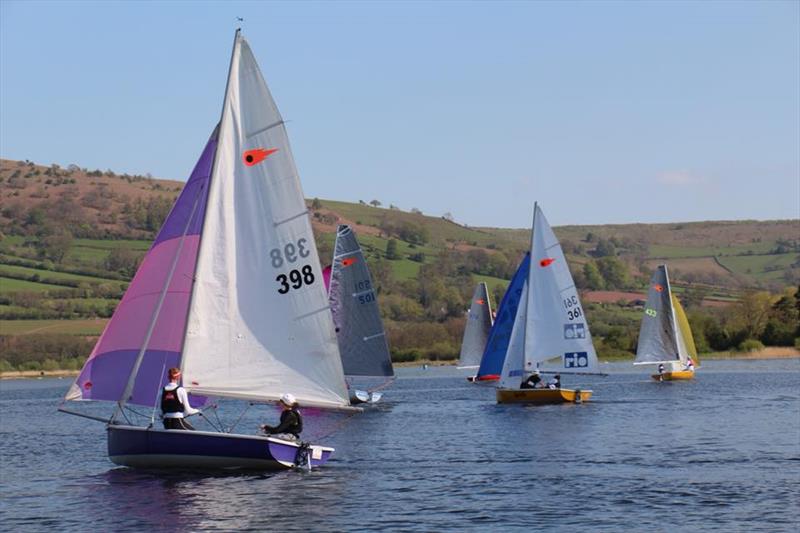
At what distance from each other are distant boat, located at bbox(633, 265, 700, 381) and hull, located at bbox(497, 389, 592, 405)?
26044 millimetres

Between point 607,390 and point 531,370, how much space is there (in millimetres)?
16876

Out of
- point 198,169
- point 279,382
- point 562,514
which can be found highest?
point 198,169

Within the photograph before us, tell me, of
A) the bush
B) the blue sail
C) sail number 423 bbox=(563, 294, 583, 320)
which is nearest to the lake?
sail number 423 bbox=(563, 294, 583, 320)

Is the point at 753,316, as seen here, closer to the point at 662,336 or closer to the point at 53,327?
the point at 662,336

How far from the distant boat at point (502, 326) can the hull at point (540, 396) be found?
6.00m

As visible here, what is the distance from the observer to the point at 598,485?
30906 mm

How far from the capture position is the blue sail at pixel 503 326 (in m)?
62.4

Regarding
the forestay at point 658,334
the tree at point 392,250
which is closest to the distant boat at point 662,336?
the forestay at point 658,334

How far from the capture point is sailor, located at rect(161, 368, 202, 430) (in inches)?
1180

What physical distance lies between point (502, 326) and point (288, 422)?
3669 cm

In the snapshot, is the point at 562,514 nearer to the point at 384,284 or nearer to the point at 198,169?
the point at 198,169

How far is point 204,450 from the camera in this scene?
30703 millimetres

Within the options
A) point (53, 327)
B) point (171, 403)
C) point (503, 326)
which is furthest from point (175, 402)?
point (53, 327)

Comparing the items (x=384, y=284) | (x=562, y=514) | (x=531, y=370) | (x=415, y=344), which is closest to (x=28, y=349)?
(x=415, y=344)
